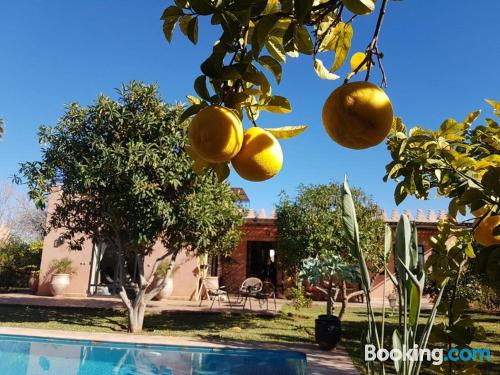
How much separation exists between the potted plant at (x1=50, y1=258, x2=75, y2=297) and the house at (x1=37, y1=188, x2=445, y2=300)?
0.57 ft

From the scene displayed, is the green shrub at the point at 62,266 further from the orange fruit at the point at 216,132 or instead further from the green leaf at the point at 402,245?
the orange fruit at the point at 216,132

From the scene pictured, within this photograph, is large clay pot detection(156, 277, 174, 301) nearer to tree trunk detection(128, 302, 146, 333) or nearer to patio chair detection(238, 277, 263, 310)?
patio chair detection(238, 277, 263, 310)

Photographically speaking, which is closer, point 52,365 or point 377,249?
point 52,365

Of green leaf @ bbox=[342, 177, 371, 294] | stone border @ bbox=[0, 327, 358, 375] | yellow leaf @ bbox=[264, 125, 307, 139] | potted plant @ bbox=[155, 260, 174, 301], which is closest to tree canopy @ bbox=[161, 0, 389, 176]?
yellow leaf @ bbox=[264, 125, 307, 139]

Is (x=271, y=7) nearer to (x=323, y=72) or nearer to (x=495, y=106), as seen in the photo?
(x=323, y=72)

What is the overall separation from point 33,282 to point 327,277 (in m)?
12.9

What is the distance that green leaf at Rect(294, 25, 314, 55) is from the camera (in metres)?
1.03

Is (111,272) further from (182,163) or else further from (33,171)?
(182,163)

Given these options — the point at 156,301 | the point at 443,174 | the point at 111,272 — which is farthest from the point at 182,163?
the point at 111,272

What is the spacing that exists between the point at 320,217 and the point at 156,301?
712cm

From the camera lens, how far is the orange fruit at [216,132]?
3.04 feet

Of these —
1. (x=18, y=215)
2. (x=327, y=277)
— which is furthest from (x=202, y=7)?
(x=18, y=215)

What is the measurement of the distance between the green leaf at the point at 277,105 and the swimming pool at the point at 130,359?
642cm

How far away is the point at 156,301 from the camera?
14266 mm
